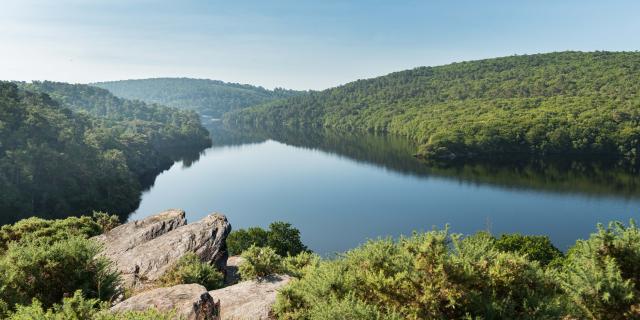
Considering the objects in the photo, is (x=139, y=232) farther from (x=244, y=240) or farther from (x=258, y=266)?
(x=244, y=240)

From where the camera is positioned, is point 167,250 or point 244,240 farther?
point 244,240

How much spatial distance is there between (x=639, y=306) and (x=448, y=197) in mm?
101150

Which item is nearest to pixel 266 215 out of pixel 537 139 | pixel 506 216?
pixel 506 216

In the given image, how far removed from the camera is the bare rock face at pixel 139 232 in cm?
3488

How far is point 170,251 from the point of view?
31.6 metres

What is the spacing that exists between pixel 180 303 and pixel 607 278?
16213mm

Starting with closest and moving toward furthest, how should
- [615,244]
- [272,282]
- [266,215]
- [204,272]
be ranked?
[615,244] → [272,282] → [204,272] → [266,215]

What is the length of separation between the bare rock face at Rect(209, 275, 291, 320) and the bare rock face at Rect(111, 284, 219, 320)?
1715 millimetres

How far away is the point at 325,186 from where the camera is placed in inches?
5285

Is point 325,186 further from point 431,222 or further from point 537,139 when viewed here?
point 537,139

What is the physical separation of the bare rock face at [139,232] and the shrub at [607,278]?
29606mm

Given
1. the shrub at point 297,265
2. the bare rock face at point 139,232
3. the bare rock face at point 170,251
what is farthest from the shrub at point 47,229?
the shrub at point 297,265

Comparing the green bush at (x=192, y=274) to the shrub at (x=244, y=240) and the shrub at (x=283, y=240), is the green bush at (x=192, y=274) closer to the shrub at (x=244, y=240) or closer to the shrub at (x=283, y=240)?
the shrub at (x=283, y=240)

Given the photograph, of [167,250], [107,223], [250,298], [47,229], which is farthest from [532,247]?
[47,229]
